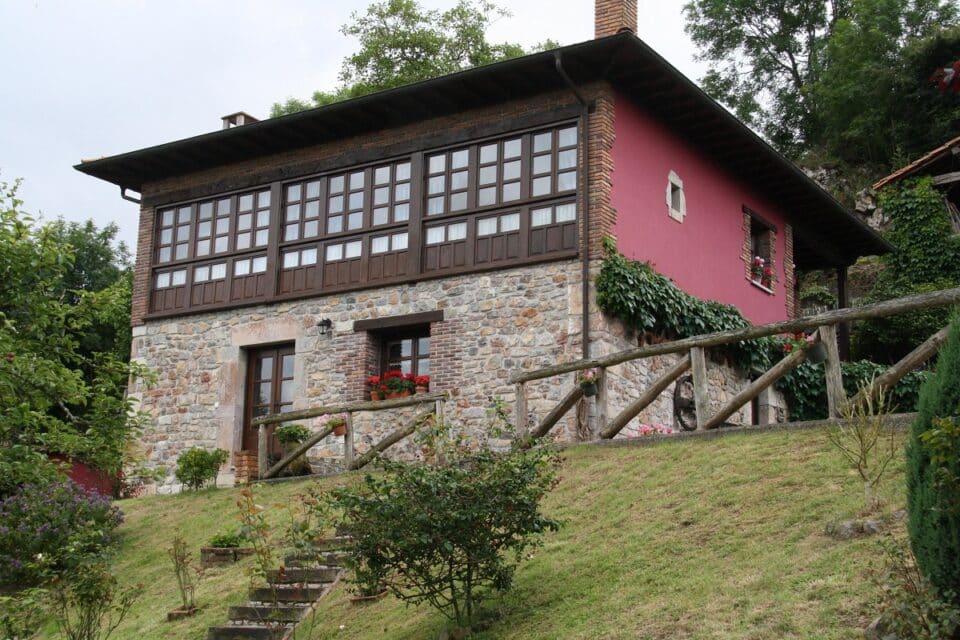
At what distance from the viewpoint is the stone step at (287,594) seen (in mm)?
9547

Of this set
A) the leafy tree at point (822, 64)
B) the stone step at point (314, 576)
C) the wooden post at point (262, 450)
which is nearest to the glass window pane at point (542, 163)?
the wooden post at point (262, 450)

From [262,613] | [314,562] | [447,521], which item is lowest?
[262,613]

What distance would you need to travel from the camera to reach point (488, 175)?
608 inches

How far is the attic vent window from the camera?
53.2ft

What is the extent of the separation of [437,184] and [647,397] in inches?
242

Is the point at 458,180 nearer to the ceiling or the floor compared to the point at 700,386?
nearer to the ceiling

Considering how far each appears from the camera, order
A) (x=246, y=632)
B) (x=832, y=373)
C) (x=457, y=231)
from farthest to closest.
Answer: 1. (x=457, y=231)
2. (x=832, y=373)
3. (x=246, y=632)

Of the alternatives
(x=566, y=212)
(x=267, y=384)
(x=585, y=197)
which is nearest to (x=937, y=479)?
(x=585, y=197)

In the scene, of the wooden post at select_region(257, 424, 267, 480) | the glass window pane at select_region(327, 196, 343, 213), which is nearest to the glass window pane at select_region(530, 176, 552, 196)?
the glass window pane at select_region(327, 196, 343, 213)

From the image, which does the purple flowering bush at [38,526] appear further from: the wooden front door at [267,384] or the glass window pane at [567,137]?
the glass window pane at [567,137]

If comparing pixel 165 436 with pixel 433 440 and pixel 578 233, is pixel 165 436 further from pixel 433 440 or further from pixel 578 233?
pixel 433 440

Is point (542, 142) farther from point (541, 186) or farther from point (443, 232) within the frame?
point (443, 232)

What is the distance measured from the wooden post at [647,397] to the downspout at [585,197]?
2.51 meters

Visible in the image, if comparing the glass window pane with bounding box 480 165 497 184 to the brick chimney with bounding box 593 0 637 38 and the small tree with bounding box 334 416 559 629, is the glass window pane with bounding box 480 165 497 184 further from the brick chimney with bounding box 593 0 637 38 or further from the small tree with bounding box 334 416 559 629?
the small tree with bounding box 334 416 559 629
